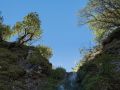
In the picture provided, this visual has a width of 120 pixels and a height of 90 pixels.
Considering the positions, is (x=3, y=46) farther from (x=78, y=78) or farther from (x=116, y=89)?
(x=116, y=89)

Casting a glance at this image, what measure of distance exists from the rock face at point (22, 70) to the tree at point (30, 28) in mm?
6434

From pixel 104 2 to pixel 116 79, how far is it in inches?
1245

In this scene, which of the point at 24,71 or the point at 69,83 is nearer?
the point at 69,83

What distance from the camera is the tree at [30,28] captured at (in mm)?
52156

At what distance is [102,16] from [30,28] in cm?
1155

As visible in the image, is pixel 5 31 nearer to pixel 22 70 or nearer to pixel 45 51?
pixel 45 51

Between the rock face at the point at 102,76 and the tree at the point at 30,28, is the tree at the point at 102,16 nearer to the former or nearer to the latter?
the tree at the point at 30,28

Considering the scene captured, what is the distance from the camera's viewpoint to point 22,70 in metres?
36.2

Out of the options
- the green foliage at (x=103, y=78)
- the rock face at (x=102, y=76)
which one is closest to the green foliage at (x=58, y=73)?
the rock face at (x=102, y=76)

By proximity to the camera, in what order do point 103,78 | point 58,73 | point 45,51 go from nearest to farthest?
point 103,78 → point 58,73 → point 45,51

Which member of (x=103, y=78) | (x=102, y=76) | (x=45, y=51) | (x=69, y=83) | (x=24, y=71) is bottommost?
(x=103, y=78)

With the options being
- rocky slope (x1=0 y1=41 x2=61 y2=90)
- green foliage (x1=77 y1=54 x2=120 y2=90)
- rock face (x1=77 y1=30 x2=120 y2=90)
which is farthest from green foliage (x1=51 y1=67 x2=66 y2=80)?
green foliage (x1=77 y1=54 x2=120 y2=90)

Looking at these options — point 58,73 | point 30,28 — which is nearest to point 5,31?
point 30,28

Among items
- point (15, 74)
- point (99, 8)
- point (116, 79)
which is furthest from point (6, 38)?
point (116, 79)
